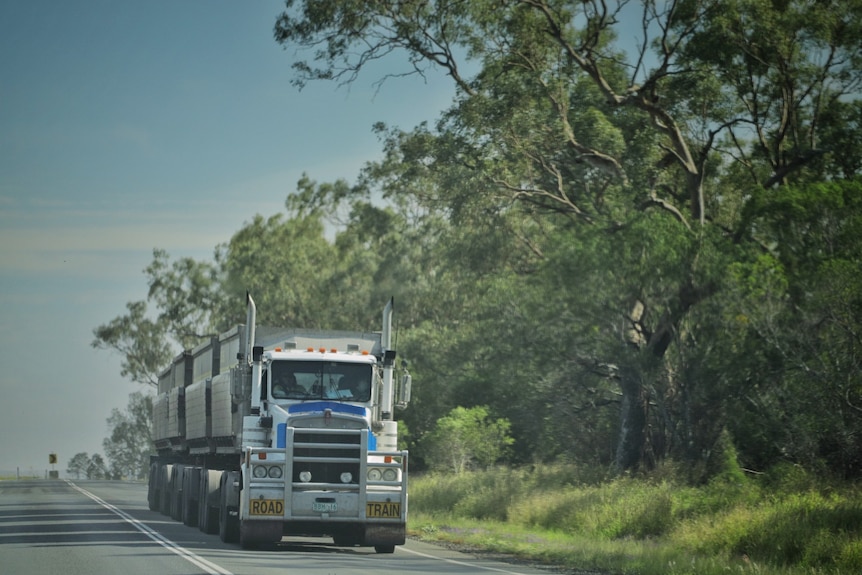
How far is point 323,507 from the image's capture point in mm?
20594

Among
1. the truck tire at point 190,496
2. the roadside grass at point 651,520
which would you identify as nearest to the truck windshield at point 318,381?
the roadside grass at point 651,520

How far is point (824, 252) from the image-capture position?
30266 millimetres

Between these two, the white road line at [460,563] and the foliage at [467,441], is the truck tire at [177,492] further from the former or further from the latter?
the foliage at [467,441]

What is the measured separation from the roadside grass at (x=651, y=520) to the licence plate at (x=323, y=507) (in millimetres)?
3399

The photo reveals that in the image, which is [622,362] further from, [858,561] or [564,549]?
[858,561]

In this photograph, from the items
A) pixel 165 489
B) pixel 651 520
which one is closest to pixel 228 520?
pixel 651 520

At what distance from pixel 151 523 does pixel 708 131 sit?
68.3 feet

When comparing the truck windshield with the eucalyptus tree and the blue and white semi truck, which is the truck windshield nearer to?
the blue and white semi truck

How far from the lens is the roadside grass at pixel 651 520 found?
18328 mm

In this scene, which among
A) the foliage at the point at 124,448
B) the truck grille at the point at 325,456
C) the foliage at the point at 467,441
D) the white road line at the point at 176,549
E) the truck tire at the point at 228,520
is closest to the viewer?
the white road line at the point at 176,549

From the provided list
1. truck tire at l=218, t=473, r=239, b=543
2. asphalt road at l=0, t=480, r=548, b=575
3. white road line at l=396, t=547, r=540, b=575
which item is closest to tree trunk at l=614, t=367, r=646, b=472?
asphalt road at l=0, t=480, r=548, b=575

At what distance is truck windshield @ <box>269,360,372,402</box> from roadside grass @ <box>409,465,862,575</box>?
3.99 metres

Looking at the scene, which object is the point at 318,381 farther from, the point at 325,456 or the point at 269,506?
the point at 269,506

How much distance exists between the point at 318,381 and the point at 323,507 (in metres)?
2.48
